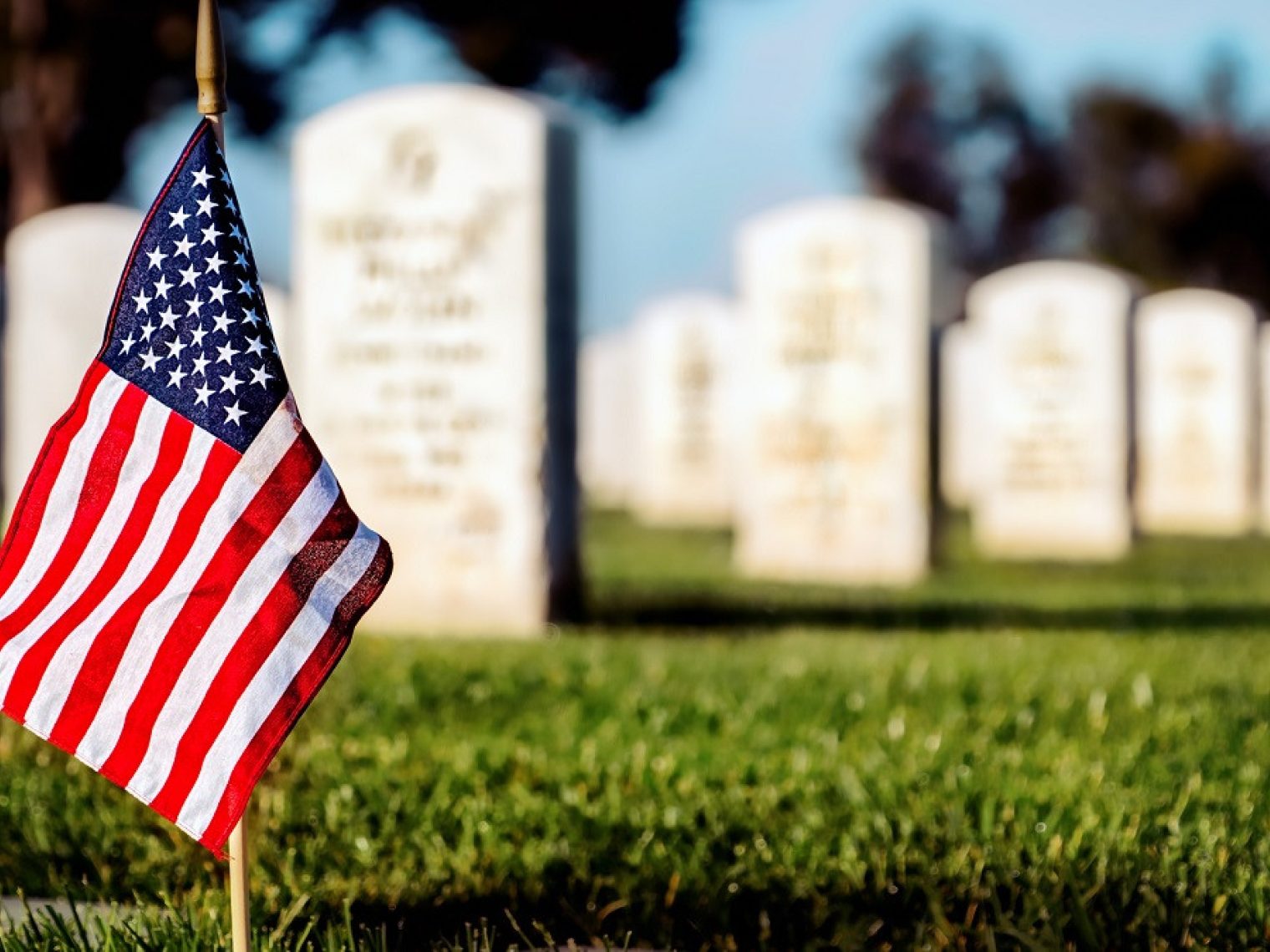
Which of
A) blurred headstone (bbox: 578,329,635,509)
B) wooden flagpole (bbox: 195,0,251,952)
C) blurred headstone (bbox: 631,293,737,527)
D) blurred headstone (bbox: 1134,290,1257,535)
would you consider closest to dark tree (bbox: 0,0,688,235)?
blurred headstone (bbox: 578,329,635,509)

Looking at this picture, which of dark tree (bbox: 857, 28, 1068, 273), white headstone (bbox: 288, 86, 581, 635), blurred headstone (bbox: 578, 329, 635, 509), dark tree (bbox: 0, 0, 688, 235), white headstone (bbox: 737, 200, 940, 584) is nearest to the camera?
white headstone (bbox: 288, 86, 581, 635)

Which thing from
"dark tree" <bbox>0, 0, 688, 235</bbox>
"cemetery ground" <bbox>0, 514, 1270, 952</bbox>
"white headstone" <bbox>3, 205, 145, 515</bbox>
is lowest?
"cemetery ground" <bbox>0, 514, 1270, 952</bbox>

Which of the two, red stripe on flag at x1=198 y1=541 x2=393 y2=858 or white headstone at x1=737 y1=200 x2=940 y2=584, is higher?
white headstone at x1=737 y1=200 x2=940 y2=584

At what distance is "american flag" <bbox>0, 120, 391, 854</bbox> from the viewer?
2656 millimetres

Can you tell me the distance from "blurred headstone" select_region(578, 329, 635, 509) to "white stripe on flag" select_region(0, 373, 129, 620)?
1789 cm

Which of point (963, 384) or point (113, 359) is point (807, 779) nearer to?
point (113, 359)

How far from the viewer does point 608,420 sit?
2144 centimetres

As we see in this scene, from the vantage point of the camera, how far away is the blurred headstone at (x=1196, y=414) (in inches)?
677

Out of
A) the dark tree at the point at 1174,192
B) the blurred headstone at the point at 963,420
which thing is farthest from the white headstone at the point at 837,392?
the dark tree at the point at 1174,192

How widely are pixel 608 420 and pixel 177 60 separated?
630 cm

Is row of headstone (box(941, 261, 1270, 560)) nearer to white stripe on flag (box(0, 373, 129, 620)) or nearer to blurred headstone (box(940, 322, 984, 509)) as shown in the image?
blurred headstone (box(940, 322, 984, 509))

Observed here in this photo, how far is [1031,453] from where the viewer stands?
13.4 m

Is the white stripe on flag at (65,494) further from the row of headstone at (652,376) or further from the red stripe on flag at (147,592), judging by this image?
the row of headstone at (652,376)

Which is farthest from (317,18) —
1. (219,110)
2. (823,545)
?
(219,110)
